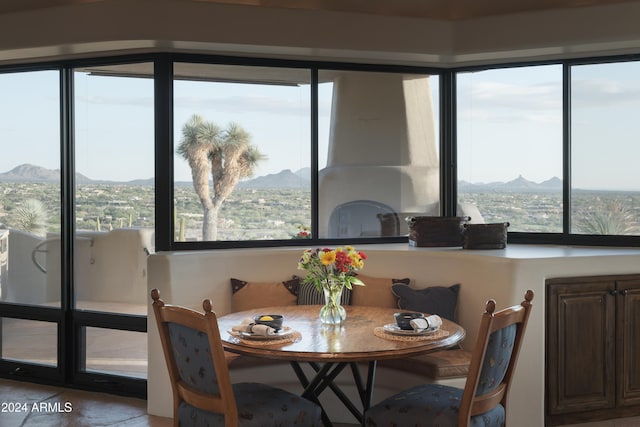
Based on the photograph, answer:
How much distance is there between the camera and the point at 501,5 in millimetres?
5074

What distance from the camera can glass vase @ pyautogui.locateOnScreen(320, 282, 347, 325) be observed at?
12.0 ft

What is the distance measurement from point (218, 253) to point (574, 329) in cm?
239

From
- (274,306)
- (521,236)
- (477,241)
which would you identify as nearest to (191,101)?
(274,306)

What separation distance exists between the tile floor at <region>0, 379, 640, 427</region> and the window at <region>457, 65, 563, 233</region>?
161cm

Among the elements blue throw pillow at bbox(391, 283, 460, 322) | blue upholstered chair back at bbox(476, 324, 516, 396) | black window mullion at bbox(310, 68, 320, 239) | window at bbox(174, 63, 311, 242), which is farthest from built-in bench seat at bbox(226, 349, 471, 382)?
black window mullion at bbox(310, 68, 320, 239)

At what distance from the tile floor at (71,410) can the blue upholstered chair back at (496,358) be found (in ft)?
5.03

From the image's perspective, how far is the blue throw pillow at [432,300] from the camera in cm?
454

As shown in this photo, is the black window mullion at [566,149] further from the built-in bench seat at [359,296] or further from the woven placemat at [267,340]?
the woven placemat at [267,340]

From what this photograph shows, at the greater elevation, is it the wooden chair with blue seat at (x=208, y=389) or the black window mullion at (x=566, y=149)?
the black window mullion at (x=566, y=149)

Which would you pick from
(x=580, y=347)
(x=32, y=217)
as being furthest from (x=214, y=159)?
(x=580, y=347)

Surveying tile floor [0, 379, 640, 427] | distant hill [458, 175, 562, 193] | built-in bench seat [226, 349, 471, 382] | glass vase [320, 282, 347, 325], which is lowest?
tile floor [0, 379, 640, 427]

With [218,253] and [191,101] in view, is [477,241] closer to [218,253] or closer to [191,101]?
[218,253]

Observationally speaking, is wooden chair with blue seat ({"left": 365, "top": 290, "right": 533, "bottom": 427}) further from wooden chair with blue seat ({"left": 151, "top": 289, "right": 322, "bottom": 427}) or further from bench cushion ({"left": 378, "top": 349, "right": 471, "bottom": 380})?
bench cushion ({"left": 378, "top": 349, "right": 471, "bottom": 380})

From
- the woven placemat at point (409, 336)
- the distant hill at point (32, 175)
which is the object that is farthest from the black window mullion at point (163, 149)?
the woven placemat at point (409, 336)
